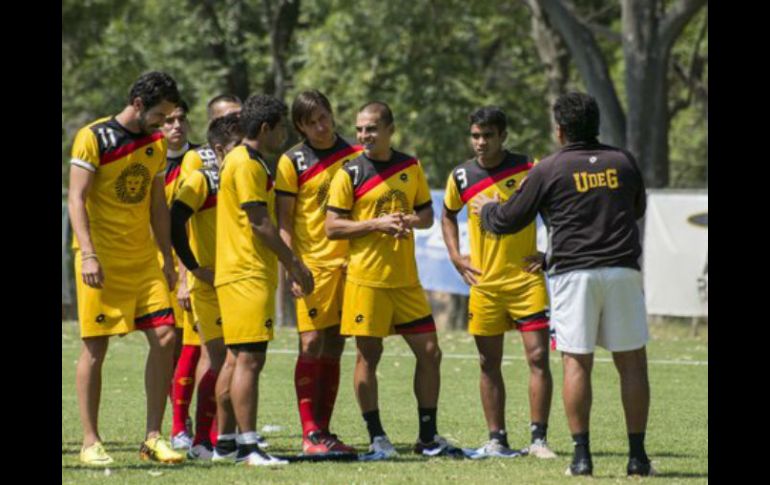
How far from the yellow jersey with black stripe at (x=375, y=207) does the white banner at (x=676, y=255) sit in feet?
38.4

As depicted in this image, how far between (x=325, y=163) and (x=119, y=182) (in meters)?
1.46

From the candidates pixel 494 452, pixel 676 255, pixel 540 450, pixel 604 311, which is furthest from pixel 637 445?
pixel 676 255

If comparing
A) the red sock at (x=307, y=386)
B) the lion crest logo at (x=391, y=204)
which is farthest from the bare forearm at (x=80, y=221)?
the lion crest logo at (x=391, y=204)

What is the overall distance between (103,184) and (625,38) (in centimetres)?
1864

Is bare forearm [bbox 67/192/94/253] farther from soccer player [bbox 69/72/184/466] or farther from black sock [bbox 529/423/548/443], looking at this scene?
black sock [bbox 529/423/548/443]

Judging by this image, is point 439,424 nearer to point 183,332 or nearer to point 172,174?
point 183,332

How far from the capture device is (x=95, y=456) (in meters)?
9.30

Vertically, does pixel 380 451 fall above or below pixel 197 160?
below

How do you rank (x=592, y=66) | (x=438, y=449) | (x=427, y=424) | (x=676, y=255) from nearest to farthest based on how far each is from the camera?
(x=438, y=449) → (x=427, y=424) → (x=676, y=255) → (x=592, y=66)

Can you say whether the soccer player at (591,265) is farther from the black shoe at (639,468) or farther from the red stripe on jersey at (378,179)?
the red stripe on jersey at (378,179)

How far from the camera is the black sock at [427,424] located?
10109 millimetres

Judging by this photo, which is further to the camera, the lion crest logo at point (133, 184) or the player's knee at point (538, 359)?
the player's knee at point (538, 359)

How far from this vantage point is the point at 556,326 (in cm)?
888
